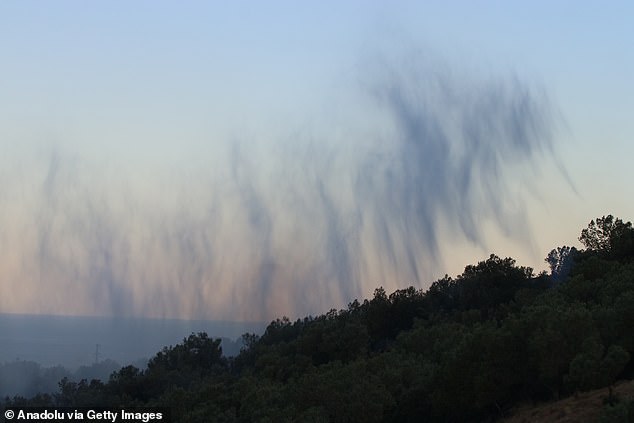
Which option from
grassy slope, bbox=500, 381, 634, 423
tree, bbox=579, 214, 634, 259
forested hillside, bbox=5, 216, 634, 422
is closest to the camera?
grassy slope, bbox=500, 381, 634, 423

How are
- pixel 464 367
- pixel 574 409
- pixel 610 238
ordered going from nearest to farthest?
pixel 574 409 < pixel 464 367 < pixel 610 238

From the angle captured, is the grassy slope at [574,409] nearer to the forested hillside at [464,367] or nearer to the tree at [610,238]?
the forested hillside at [464,367]

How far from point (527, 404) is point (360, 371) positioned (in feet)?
44.3

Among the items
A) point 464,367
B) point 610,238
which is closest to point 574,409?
point 464,367

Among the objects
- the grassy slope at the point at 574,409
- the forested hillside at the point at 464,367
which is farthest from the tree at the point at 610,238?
the grassy slope at the point at 574,409

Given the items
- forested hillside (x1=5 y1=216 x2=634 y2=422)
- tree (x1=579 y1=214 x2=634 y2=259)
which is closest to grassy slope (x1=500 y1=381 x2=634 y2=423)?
forested hillside (x1=5 y1=216 x2=634 y2=422)

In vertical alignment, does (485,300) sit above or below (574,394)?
above

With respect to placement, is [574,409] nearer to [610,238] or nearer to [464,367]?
[464,367]

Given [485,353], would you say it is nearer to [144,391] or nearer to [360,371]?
[360,371]

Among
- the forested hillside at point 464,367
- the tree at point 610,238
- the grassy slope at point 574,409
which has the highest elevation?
the tree at point 610,238

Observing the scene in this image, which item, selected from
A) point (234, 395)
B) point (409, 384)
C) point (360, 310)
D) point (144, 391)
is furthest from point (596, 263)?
point (144, 391)

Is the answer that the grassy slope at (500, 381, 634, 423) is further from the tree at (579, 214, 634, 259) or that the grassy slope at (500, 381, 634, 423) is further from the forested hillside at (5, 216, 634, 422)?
the tree at (579, 214, 634, 259)

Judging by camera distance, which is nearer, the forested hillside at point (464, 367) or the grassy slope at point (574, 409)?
the grassy slope at point (574, 409)

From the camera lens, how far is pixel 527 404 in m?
50.3
